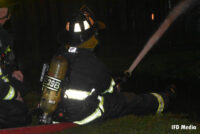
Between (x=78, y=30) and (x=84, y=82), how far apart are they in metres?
0.66

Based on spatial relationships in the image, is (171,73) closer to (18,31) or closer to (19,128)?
(19,128)

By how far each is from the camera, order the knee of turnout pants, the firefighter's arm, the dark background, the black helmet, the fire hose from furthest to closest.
A: the dark background
the fire hose
the knee of turnout pants
the black helmet
the firefighter's arm

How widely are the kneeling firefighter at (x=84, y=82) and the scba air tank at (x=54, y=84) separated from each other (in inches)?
2.8

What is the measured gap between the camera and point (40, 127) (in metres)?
4.48

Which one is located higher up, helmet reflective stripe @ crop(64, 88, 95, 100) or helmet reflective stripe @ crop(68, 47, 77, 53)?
helmet reflective stripe @ crop(68, 47, 77, 53)

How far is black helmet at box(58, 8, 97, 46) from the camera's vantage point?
4.50m

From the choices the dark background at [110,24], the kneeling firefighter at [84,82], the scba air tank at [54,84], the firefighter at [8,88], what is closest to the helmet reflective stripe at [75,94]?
the kneeling firefighter at [84,82]

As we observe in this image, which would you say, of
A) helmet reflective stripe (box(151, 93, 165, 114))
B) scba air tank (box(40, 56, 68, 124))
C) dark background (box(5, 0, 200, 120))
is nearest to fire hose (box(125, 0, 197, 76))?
helmet reflective stripe (box(151, 93, 165, 114))

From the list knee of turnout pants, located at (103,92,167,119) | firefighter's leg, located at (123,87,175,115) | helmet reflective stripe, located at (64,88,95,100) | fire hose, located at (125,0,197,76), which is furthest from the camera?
fire hose, located at (125,0,197,76)

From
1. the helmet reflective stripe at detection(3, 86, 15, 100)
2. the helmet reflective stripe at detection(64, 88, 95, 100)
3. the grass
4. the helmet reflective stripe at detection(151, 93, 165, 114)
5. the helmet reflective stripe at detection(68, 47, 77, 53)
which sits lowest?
the grass

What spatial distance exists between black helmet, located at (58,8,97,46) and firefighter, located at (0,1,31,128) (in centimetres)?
79

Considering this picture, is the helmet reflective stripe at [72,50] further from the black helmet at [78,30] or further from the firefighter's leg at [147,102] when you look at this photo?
the firefighter's leg at [147,102]

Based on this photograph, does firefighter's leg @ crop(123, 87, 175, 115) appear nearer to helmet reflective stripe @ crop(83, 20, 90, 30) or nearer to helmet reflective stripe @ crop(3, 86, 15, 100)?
helmet reflective stripe @ crop(83, 20, 90, 30)

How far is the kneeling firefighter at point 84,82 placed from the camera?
14.4 feet
